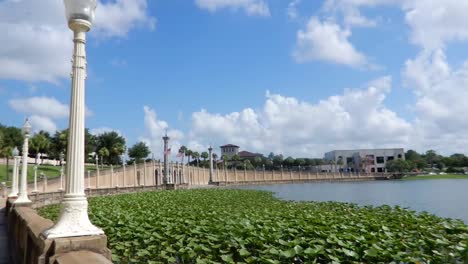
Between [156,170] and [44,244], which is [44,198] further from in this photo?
[156,170]

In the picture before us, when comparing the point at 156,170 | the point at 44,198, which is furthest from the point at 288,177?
the point at 44,198

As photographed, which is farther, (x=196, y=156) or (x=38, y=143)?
(x=196, y=156)

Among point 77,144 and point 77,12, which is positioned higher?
point 77,12

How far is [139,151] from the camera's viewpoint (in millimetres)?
92062

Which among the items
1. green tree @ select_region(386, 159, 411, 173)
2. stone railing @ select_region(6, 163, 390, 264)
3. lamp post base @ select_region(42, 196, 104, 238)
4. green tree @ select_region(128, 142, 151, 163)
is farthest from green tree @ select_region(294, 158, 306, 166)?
lamp post base @ select_region(42, 196, 104, 238)

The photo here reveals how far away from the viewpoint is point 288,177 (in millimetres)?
118688

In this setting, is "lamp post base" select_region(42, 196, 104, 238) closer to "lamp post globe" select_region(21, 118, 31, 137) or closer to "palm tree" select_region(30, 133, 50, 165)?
"lamp post globe" select_region(21, 118, 31, 137)

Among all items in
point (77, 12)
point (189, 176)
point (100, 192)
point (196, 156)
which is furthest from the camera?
point (196, 156)

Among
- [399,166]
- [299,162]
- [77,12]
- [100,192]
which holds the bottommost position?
[100,192]

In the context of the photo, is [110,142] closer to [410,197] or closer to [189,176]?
[189,176]

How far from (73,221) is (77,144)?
0.85m

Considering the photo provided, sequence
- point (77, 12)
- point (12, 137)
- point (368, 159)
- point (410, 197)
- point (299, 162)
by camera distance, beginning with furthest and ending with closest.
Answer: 1. point (299, 162)
2. point (368, 159)
3. point (12, 137)
4. point (410, 197)
5. point (77, 12)

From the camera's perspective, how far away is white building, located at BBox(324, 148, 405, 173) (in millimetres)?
135500

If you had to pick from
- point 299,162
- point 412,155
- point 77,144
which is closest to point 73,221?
point 77,144
